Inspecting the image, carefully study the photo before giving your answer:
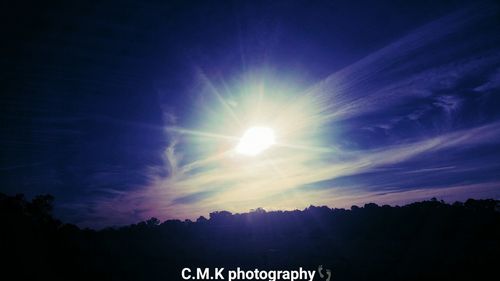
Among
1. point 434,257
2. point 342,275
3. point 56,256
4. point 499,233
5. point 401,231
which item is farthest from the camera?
point 401,231

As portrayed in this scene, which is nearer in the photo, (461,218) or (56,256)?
(56,256)

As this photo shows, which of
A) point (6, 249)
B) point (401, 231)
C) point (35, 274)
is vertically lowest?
point (401, 231)

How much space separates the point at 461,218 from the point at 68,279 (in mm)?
82884

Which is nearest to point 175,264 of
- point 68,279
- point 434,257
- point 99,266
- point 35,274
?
point 99,266

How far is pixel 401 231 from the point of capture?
67.0m

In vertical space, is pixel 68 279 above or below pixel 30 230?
below

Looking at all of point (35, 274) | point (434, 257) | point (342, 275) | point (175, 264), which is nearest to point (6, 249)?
point (35, 274)

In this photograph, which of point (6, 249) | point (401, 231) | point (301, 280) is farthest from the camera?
point (401, 231)

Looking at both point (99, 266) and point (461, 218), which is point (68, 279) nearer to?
point (99, 266)

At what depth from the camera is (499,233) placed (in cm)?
5431

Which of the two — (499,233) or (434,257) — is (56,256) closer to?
(434,257)

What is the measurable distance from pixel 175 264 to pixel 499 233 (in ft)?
206

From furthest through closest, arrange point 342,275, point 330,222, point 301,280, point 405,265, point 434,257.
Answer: point 330,222 → point 434,257 → point 405,265 → point 342,275 → point 301,280

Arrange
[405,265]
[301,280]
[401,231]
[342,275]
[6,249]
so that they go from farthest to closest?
[401,231] → [405,265] → [342,275] → [6,249] → [301,280]
